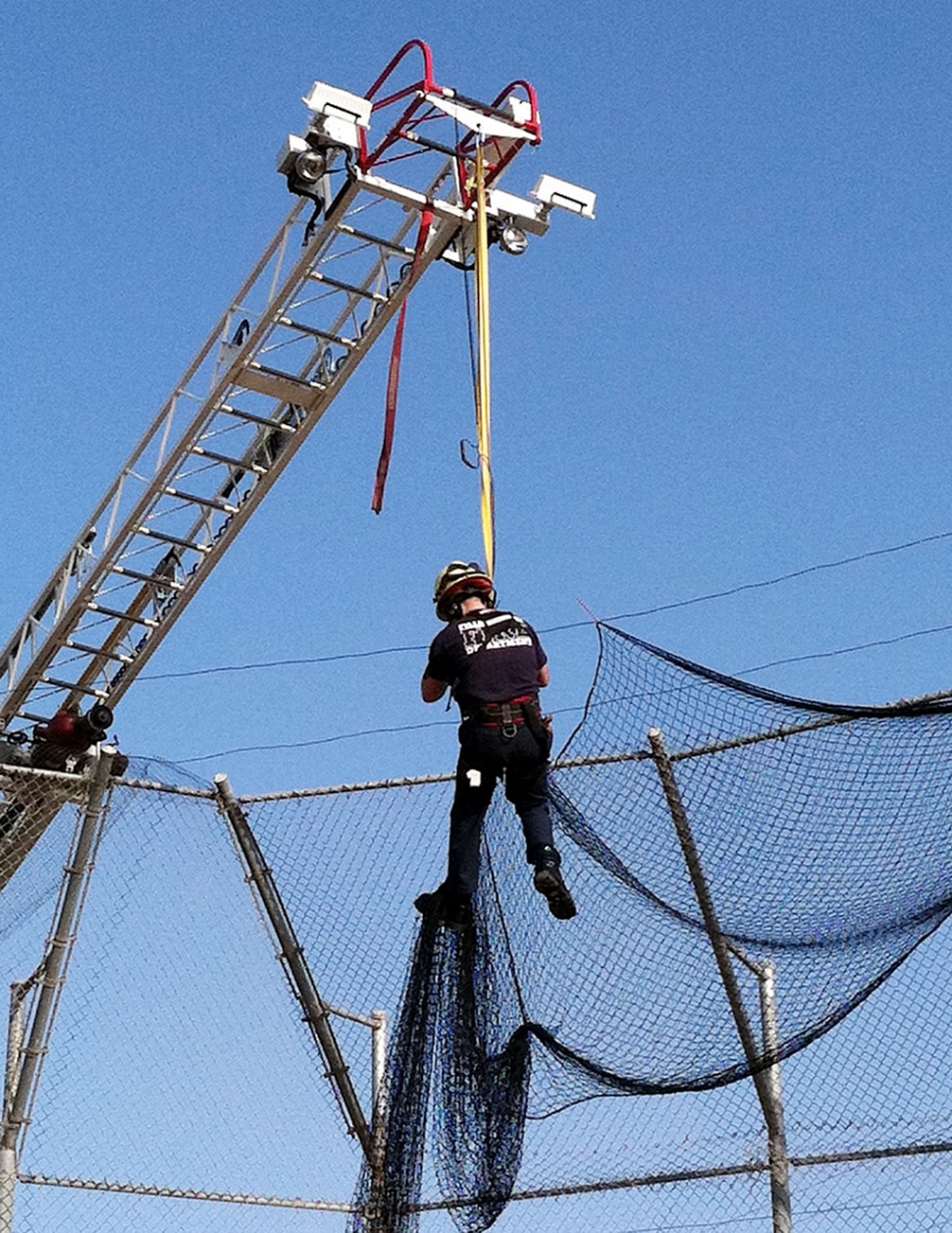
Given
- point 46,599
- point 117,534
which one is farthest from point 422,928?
point 46,599

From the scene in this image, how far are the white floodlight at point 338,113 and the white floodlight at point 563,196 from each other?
1.57 metres

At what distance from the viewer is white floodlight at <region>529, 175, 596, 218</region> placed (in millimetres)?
14555

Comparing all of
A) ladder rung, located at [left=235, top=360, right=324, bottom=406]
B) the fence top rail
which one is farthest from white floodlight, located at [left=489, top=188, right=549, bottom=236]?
the fence top rail

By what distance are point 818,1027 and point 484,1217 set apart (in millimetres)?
1844

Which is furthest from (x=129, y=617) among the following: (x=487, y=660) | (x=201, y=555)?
(x=487, y=660)

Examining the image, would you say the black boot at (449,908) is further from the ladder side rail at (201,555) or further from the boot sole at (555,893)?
the ladder side rail at (201,555)

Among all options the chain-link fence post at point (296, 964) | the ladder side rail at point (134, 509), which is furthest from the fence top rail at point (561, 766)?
the ladder side rail at point (134, 509)

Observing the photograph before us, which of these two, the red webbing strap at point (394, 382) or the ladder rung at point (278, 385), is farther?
the ladder rung at point (278, 385)

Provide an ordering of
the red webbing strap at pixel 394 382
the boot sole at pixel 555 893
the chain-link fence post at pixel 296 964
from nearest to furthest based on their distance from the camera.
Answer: the boot sole at pixel 555 893 < the chain-link fence post at pixel 296 964 < the red webbing strap at pixel 394 382

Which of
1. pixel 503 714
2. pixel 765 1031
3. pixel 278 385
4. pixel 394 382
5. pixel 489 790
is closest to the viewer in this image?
pixel 765 1031

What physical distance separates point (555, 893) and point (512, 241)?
7.74 meters

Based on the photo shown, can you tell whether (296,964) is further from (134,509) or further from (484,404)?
(134,509)

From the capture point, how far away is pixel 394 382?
1266 centimetres

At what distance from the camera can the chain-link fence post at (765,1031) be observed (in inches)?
295
